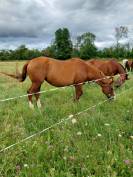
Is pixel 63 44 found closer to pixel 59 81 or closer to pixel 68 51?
pixel 68 51

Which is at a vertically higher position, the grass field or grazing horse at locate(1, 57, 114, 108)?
grazing horse at locate(1, 57, 114, 108)

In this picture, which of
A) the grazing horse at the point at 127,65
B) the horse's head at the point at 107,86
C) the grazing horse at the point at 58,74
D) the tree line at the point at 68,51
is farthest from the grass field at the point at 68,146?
the tree line at the point at 68,51

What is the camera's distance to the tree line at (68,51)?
63.8m

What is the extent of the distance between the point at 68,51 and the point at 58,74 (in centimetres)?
6694

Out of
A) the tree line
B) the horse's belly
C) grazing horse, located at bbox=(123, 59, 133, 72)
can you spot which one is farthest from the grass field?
the tree line

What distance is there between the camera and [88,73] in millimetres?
8203

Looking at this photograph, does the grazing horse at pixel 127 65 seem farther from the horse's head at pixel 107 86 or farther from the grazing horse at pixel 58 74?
the grazing horse at pixel 58 74

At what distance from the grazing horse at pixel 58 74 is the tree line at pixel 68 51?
51706 mm

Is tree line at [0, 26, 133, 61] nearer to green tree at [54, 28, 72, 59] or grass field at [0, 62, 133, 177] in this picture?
green tree at [54, 28, 72, 59]

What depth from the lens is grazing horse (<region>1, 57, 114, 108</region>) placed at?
7641mm

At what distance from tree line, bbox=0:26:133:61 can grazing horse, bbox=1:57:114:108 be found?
5171 cm

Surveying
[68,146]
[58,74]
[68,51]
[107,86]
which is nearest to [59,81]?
[58,74]

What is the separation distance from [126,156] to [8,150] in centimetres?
157

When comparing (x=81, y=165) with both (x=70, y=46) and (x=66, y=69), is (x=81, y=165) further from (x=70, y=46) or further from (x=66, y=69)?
(x=70, y=46)
